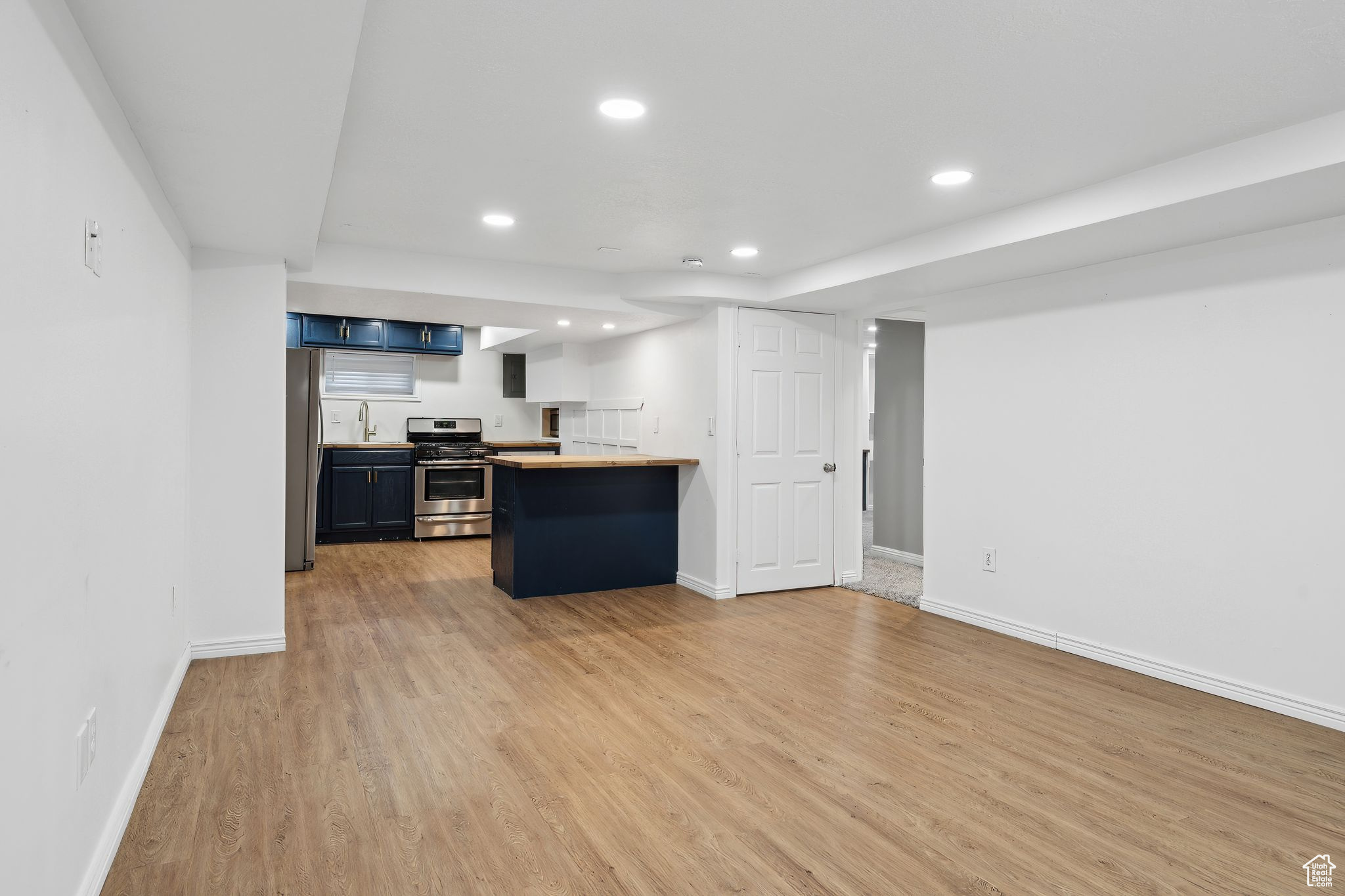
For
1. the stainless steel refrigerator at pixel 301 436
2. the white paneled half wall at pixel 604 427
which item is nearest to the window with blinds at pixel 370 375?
the white paneled half wall at pixel 604 427

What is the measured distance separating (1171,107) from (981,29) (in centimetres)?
88

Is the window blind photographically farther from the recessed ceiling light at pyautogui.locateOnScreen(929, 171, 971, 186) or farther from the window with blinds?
the recessed ceiling light at pyautogui.locateOnScreen(929, 171, 971, 186)

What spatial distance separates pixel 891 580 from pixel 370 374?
5556 mm

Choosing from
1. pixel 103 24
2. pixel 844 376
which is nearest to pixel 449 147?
pixel 103 24

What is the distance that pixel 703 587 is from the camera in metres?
5.32

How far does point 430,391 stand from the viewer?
327 inches

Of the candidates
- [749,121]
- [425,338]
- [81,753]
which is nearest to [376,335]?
[425,338]

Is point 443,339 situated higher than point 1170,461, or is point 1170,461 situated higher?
point 443,339

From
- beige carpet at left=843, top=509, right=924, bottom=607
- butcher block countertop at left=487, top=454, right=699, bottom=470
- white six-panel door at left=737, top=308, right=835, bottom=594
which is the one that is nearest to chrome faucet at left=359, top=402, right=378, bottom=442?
butcher block countertop at left=487, top=454, right=699, bottom=470

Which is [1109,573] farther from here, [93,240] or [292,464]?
[292,464]

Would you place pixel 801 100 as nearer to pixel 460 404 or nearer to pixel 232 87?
pixel 232 87

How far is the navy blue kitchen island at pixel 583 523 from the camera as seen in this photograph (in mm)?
5125

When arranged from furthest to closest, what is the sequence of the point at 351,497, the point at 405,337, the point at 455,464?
the point at 405,337 < the point at 455,464 < the point at 351,497

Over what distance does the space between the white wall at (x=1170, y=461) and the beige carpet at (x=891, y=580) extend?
1.96ft
